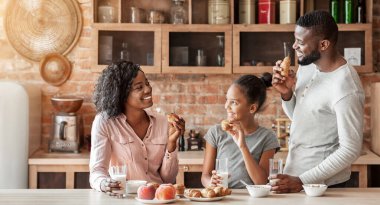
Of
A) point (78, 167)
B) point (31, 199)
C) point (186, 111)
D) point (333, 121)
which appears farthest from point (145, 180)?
point (186, 111)

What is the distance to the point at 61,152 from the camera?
535 centimetres

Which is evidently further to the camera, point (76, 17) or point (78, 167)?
point (76, 17)

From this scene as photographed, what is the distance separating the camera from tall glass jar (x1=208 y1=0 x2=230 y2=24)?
536 centimetres

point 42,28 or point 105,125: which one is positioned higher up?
point 42,28

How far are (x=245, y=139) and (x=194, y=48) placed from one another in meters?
1.90

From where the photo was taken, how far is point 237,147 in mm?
3641

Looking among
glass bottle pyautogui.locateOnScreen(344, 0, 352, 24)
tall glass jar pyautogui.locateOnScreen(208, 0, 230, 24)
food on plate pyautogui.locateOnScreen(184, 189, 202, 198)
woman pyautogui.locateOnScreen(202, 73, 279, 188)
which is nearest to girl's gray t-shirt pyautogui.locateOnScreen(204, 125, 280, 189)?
woman pyautogui.locateOnScreen(202, 73, 279, 188)

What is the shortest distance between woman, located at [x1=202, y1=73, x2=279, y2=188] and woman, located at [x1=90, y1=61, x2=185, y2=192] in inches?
9.3

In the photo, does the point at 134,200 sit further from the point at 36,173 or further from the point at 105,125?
the point at 36,173

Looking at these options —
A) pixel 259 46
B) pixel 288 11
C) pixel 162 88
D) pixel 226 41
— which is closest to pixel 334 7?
pixel 288 11

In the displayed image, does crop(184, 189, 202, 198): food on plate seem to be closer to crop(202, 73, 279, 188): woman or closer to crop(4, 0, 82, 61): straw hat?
crop(202, 73, 279, 188): woman

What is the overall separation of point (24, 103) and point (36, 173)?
0.49 metres

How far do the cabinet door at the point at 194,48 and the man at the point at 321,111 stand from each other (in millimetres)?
1944

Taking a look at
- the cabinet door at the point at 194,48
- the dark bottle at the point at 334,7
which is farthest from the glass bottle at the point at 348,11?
the cabinet door at the point at 194,48
